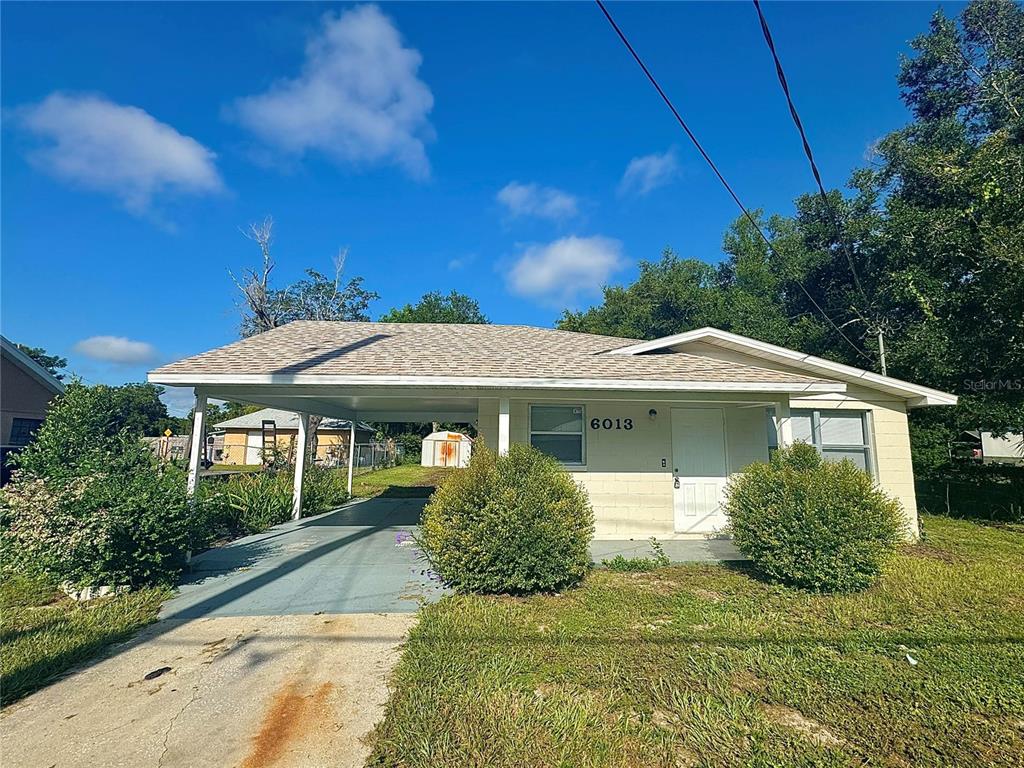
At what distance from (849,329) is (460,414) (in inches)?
Answer: 781

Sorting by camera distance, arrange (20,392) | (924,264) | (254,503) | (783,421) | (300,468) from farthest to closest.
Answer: (924,264) < (20,392) < (300,468) < (254,503) < (783,421)

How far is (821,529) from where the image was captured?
18.0 feet

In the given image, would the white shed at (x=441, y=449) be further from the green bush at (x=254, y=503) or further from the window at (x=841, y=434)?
the window at (x=841, y=434)

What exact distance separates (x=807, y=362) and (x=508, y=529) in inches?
245

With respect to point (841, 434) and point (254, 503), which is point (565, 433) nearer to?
point (841, 434)

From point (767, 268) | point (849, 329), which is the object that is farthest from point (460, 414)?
point (767, 268)

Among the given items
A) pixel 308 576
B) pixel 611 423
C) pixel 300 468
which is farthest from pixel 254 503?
pixel 611 423

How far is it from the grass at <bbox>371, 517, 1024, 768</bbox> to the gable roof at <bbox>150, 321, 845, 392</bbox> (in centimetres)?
289

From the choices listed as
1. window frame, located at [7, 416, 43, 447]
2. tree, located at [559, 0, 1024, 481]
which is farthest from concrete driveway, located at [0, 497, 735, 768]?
window frame, located at [7, 416, 43, 447]

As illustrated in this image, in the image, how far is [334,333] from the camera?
10648 mm

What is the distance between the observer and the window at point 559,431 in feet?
28.7

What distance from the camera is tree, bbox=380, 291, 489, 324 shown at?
40.1 metres

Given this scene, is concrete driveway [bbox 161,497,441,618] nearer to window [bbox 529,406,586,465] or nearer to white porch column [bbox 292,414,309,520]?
white porch column [bbox 292,414,309,520]

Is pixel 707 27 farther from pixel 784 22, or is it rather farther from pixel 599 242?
pixel 599 242
